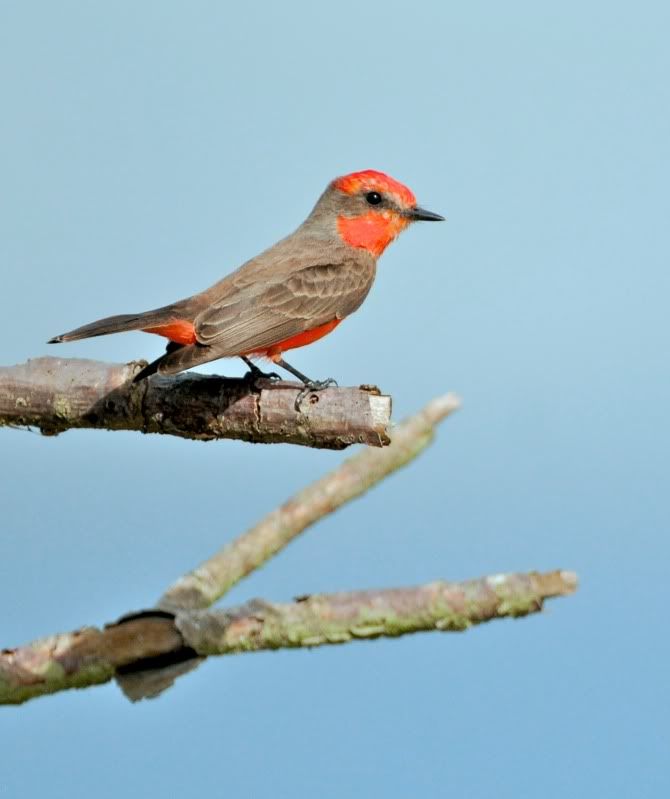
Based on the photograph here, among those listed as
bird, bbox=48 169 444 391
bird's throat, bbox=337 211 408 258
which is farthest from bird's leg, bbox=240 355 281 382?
bird's throat, bbox=337 211 408 258

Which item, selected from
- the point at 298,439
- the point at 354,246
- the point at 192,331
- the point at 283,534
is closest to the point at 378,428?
the point at 298,439

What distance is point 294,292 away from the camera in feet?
19.1

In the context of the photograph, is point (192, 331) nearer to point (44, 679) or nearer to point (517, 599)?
point (44, 679)

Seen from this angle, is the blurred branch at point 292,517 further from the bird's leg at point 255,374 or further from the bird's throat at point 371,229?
the bird's throat at point 371,229

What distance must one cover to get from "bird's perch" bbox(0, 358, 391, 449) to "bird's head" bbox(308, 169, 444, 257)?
201 centimetres

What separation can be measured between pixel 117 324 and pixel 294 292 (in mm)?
1048

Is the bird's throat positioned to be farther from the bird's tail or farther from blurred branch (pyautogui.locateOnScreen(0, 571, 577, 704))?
blurred branch (pyautogui.locateOnScreen(0, 571, 577, 704))

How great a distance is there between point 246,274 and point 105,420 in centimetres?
125

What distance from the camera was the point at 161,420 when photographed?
5.10m

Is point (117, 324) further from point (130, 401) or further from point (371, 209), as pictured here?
point (371, 209)

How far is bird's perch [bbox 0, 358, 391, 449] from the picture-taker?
195 inches

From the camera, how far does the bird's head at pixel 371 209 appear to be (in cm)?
684

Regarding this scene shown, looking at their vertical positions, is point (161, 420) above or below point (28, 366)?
below

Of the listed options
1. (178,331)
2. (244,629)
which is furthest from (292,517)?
(178,331)
